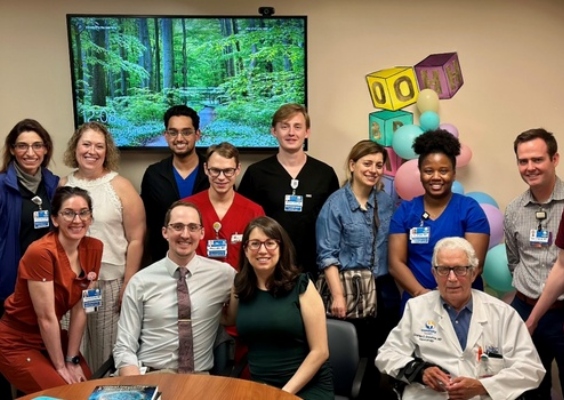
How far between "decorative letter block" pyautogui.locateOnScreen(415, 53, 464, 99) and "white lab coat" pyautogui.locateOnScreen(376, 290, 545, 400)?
2.00 m

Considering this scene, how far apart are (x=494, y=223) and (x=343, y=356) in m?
1.44

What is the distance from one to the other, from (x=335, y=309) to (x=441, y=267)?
88cm

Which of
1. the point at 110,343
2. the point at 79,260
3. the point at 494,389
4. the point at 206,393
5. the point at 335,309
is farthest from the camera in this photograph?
the point at 110,343

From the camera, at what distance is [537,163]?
9.89 feet

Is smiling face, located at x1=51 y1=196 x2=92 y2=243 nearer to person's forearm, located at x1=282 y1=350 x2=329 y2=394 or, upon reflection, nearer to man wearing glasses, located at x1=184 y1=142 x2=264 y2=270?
man wearing glasses, located at x1=184 y1=142 x2=264 y2=270

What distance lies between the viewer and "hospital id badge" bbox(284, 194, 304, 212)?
362 cm

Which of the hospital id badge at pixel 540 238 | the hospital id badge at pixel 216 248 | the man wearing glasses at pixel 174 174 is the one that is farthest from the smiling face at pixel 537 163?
the man wearing glasses at pixel 174 174

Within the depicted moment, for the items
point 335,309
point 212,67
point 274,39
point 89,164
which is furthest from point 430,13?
point 89,164

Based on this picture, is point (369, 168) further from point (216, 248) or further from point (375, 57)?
point (375, 57)

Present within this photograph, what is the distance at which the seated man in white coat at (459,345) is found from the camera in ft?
8.21

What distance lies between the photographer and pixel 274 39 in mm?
4121

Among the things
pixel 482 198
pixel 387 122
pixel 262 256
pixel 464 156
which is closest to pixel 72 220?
pixel 262 256

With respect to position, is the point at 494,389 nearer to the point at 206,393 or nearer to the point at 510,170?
the point at 206,393

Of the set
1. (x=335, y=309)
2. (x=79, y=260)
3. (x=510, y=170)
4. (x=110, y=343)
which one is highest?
(x=510, y=170)
